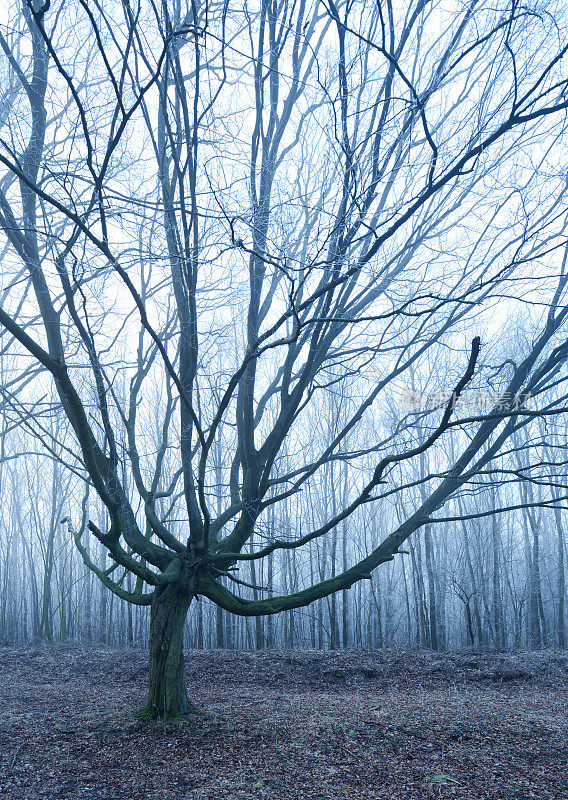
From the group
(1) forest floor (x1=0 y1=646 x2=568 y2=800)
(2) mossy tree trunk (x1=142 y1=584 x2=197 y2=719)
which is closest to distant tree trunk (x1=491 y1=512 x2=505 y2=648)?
(1) forest floor (x1=0 y1=646 x2=568 y2=800)

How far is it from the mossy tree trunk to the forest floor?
0.21 m

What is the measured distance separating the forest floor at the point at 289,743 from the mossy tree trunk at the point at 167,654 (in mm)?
211

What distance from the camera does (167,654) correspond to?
17.5ft

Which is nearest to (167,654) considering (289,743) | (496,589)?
(289,743)

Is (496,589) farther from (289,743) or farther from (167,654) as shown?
(167,654)

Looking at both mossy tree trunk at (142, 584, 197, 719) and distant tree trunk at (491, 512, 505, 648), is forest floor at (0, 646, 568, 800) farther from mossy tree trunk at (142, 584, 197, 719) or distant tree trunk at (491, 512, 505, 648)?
distant tree trunk at (491, 512, 505, 648)

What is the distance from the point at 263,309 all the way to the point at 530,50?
10.2ft

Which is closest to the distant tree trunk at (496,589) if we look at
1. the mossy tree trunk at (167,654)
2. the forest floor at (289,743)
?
the forest floor at (289,743)

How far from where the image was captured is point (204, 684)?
9391 mm

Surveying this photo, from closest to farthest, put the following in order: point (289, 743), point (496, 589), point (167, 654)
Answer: point (289, 743) < point (167, 654) < point (496, 589)

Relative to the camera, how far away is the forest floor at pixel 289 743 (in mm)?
3924

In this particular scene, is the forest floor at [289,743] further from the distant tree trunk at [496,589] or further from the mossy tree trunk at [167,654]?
the distant tree trunk at [496,589]

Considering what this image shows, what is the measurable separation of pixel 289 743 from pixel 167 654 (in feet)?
4.50

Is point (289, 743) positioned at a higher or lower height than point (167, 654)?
lower
